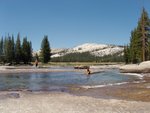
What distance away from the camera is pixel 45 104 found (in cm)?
1792

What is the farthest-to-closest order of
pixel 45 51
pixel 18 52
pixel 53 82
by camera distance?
1. pixel 45 51
2. pixel 18 52
3. pixel 53 82

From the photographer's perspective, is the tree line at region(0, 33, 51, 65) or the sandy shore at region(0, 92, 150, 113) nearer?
the sandy shore at region(0, 92, 150, 113)

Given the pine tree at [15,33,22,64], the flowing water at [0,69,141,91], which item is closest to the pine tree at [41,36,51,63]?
the pine tree at [15,33,22,64]

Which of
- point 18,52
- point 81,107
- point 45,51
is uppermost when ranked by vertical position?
point 45,51

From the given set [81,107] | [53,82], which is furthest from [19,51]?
[81,107]

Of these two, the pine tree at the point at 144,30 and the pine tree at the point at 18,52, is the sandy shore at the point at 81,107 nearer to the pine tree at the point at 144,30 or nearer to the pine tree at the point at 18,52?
the pine tree at the point at 144,30

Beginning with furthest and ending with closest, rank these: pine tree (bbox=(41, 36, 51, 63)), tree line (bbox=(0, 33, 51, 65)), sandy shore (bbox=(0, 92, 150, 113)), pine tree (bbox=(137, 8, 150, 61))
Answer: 1. pine tree (bbox=(41, 36, 51, 63))
2. tree line (bbox=(0, 33, 51, 65))
3. pine tree (bbox=(137, 8, 150, 61))
4. sandy shore (bbox=(0, 92, 150, 113))

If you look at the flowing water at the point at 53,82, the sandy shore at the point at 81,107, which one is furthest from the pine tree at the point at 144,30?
the sandy shore at the point at 81,107

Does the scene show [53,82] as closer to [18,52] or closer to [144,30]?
[144,30]

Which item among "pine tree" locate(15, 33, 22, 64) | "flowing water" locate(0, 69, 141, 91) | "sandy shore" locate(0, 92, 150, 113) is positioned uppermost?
"pine tree" locate(15, 33, 22, 64)

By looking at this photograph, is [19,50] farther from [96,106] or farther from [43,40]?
[96,106]

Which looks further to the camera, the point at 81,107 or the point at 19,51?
the point at 19,51

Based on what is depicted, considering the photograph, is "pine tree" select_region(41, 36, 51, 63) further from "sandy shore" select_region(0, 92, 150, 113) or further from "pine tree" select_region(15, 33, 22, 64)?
"sandy shore" select_region(0, 92, 150, 113)

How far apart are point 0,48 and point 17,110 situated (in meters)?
161
